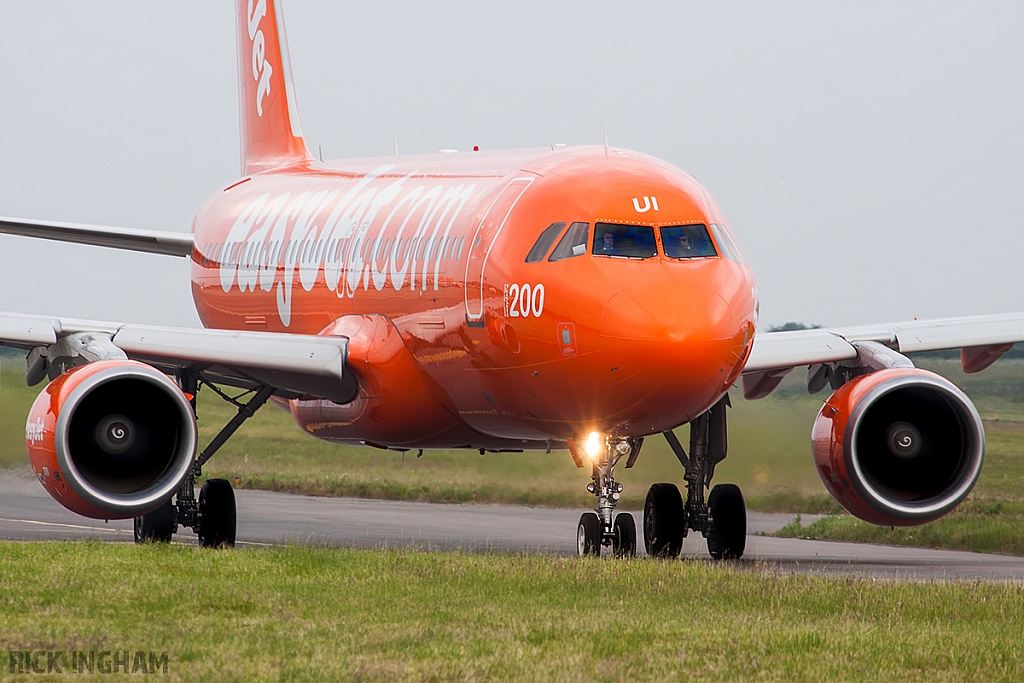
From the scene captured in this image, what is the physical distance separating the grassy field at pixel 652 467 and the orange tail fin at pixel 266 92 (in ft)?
16.4

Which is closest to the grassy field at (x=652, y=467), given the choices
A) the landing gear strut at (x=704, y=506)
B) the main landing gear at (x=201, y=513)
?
the landing gear strut at (x=704, y=506)

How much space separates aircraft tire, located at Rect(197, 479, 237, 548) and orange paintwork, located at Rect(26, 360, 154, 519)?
10.7ft

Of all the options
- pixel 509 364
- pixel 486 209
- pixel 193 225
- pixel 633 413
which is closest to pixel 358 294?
pixel 486 209

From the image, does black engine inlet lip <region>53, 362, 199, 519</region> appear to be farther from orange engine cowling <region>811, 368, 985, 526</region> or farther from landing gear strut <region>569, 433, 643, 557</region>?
orange engine cowling <region>811, 368, 985, 526</region>

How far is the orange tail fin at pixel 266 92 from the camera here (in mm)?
25906

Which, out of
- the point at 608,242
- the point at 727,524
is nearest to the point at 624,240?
the point at 608,242

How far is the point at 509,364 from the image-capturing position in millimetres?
14383

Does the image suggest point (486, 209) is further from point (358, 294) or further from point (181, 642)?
point (181, 642)

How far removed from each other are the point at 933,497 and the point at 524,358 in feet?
14.3

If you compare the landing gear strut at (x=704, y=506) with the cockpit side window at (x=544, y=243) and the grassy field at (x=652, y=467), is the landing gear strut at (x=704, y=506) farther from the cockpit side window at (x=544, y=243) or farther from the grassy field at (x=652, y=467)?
the cockpit side window at (x=544, y=243)

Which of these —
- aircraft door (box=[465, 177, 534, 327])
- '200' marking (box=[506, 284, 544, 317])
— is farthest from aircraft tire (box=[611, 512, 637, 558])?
'200' marking (box=[506, 284, 544, 317])

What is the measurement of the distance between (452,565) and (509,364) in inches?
76.1

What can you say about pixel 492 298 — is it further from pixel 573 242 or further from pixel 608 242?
pixel 608 242

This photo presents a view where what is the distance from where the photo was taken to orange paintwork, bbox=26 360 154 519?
14.4m
